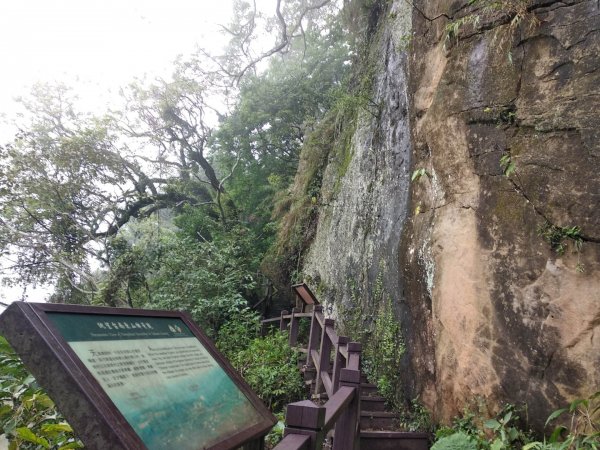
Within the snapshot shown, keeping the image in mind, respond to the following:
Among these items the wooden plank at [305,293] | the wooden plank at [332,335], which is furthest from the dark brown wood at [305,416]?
the wooden plank at [305,293]

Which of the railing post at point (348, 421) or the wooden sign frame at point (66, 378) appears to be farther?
the railing post at point (348, 421)

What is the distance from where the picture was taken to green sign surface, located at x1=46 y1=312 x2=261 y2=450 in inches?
57.6

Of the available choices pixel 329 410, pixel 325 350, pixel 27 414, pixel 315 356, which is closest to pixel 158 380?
pixel 329 410

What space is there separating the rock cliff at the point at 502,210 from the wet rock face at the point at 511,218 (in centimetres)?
1

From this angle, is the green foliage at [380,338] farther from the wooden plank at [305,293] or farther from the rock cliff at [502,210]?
the wooden plank at [305,293]

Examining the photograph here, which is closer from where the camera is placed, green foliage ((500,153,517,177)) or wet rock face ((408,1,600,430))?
wet rock face ((408,1,600,430))

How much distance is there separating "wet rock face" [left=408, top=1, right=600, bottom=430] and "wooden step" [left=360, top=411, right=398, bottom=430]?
22.1 inches

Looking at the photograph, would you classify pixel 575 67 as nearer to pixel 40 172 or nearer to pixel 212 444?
pixel 212 444

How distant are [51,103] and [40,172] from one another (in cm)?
542

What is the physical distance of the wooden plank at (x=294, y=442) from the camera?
169 cm

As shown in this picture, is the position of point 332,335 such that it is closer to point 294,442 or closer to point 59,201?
point 294,442

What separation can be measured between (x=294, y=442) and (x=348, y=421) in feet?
4.63

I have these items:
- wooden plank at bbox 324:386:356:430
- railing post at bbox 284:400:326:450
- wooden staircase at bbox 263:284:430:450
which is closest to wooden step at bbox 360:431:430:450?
wooden staircase at bbox 263:284:430:450

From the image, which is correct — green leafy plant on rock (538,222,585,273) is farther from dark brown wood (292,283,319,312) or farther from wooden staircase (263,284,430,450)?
dark brown wood (292,283,319,312)
